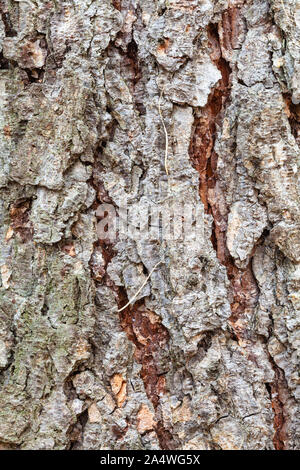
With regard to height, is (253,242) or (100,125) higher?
(100,125)

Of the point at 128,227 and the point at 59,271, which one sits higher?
the point at 128,227

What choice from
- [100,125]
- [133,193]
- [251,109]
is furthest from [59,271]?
[251,109]

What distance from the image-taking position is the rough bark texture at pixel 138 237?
1221 millimetres

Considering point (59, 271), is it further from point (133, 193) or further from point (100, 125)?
point (100, 125)

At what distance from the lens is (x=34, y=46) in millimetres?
1269

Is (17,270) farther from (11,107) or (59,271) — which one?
(11,107)

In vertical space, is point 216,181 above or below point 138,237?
above

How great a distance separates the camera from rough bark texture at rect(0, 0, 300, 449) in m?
1.22

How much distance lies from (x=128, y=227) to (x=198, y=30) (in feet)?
1.78

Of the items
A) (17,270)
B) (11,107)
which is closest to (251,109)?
(11,107)

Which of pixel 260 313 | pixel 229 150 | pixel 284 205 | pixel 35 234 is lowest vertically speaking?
pixel 260 313

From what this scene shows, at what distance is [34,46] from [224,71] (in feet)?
1.67

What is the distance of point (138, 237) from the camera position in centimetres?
125

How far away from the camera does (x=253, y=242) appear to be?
125 centimetres
